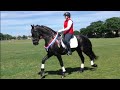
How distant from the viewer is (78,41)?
1211cm

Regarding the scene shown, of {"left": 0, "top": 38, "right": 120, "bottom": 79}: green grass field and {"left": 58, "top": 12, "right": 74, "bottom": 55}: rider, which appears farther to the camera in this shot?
{"left": 0, "top": 38, "right": 120, "bottom": 79}: green grass field

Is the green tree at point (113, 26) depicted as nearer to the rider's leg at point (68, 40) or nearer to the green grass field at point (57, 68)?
the green grass field at point (57, 68)

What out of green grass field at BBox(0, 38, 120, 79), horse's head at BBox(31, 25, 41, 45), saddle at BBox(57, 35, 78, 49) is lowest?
green grass field at BBox(0, 38, 120, 79)

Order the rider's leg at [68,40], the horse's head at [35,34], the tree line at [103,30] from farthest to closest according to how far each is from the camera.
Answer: the tree line at [103,30], the rider's leg at [68,40], the horse's head at [35,34]

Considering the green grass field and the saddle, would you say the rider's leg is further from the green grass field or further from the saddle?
the green grass field

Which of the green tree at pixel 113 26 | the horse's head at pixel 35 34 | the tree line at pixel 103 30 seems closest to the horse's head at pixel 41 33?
the horse's head at pixel 35 34

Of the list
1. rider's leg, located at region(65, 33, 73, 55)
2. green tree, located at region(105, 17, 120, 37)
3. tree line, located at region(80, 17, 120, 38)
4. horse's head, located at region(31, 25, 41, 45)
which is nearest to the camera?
horse's head, located at region(31, 25, 41, 45)

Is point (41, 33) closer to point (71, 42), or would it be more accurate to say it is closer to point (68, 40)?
point (68, 40)

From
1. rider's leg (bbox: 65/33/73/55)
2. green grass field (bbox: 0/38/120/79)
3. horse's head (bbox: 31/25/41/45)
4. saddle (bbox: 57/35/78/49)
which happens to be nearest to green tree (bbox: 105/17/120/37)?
green grass field (bbox: 0/38/120/79)

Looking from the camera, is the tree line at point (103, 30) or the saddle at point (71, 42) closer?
the saddle at point (71, 42)

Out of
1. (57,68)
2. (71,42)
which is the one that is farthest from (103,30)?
(71,42)

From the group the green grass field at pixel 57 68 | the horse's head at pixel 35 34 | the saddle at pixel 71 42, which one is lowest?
the green grass field at pixel 57 68

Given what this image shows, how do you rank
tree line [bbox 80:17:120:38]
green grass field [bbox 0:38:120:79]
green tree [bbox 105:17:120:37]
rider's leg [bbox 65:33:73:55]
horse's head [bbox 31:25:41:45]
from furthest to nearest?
green tree [bbox 105:17:120:37] → tree line [bbox 80:17:120:38] → rider's leg [bbox 65:33:73:55] → green grass field [bbox 0:38:120:79] → horse's head [bbox 31:25:41:45]
